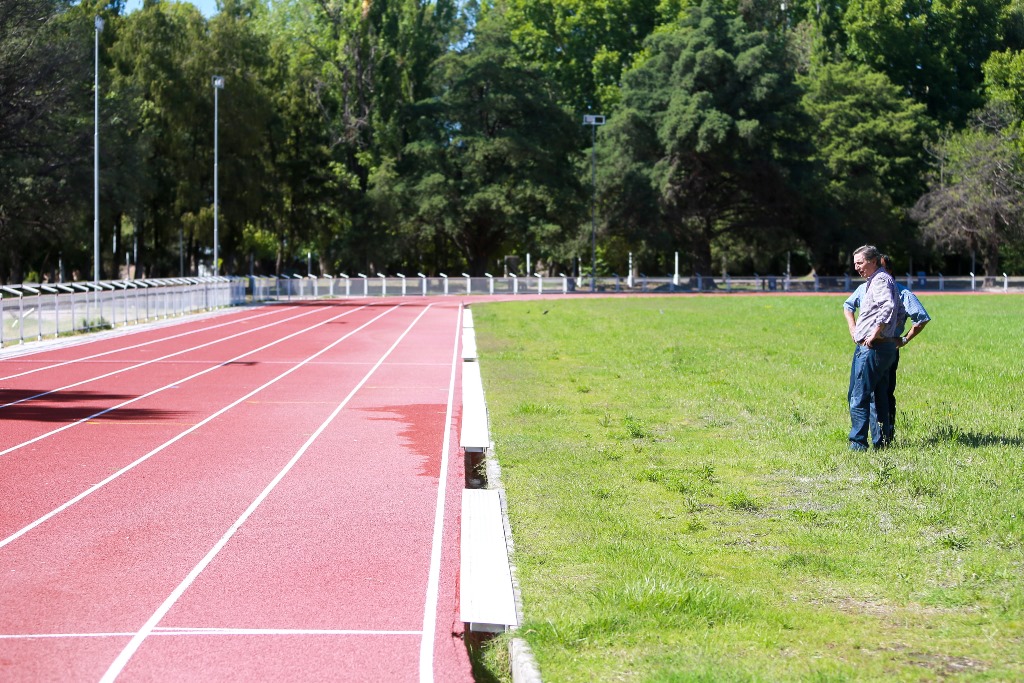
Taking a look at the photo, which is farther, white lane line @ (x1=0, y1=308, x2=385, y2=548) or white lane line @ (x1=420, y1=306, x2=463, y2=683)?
white lane line @ (x1=0, y1=308, x2=385, y2=548)

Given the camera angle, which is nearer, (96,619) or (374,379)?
(96,619)

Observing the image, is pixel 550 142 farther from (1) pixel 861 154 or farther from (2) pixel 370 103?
(1) pixel 861 154

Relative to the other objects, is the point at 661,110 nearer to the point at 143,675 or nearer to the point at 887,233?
the point at 887,233

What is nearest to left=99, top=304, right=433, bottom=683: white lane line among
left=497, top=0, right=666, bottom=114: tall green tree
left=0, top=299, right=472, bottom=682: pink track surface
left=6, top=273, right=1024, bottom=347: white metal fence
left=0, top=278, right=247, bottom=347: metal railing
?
left=0, top=299, right=472, bottom=682: pink track surface

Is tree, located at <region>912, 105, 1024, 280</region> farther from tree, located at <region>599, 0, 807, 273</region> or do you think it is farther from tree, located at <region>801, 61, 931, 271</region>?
tree, located at <region>599, 0, 807, 273</region>

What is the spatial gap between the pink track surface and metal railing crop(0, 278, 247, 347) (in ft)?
26.2

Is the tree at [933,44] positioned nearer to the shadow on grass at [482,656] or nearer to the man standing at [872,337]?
the man standing at [872,337]

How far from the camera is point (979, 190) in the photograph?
2657 inches

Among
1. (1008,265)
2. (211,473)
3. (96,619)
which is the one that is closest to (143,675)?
(96,619)

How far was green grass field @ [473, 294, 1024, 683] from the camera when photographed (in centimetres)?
535

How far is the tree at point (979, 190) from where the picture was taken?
67250 millimetres

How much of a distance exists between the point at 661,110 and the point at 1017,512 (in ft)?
213

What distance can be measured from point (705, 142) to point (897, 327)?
186 ft

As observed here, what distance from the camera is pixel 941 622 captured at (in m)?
5.73
